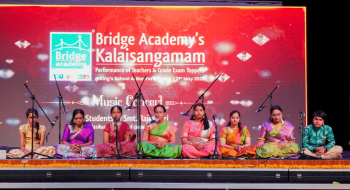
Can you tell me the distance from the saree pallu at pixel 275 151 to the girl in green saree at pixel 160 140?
1061 millimetres

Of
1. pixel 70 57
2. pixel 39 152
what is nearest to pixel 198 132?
pixel 39 152

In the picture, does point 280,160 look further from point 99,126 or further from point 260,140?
point 99,126

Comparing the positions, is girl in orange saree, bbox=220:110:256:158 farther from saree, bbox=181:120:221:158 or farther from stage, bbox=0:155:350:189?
stage, bbox=0:155:350:189

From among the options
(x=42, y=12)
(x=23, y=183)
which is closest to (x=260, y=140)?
(x=23, y=183)

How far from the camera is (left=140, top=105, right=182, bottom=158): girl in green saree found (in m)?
5.00

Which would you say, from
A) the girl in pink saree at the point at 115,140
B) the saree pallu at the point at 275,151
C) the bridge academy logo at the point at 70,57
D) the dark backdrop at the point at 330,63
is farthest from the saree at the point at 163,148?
the dark backdrop at the point at 330,63

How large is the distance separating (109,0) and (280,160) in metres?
3.84

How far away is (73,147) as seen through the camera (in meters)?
5.18

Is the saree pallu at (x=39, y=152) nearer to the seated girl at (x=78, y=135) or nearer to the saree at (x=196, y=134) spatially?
the seated girl at (x=78, y=135)

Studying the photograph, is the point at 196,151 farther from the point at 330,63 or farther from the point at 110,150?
the point at 330,63

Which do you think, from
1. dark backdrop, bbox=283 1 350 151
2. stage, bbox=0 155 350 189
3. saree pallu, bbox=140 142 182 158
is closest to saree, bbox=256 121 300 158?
stage, bbox=0 155 350 189

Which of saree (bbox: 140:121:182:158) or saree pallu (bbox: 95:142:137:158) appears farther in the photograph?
saree pallu (bbox: 95:142:137:158)

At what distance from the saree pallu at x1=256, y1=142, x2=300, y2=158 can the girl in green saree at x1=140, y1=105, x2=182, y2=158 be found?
1061mm

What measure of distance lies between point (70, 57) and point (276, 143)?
3598 mm
